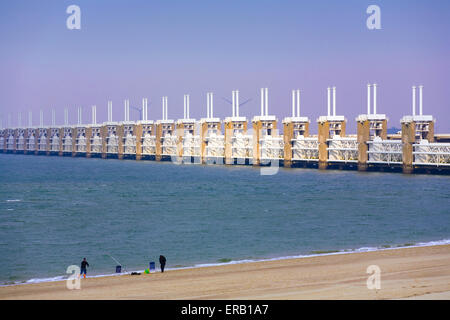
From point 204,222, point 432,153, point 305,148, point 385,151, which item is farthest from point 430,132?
point 204,222

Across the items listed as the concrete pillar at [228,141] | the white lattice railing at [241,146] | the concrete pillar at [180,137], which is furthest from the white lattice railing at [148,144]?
the white lattice railing at [241,146]

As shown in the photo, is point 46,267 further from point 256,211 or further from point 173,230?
point 256,211

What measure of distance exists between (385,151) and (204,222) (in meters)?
71.2

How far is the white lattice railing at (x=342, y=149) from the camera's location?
127938 mm

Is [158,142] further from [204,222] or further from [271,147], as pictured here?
[204,222]

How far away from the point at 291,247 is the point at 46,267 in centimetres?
1592

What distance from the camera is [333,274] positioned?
29.0 metres

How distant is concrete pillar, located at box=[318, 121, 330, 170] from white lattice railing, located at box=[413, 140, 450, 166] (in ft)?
75.5

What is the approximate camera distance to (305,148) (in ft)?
459

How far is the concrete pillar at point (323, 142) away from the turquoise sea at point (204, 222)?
3171 cm

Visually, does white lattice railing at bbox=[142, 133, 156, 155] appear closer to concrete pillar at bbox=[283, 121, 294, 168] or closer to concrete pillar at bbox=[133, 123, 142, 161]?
concrete pillar at bbox=[133, 123, 142, 161]

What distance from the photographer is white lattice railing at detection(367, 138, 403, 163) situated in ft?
382
